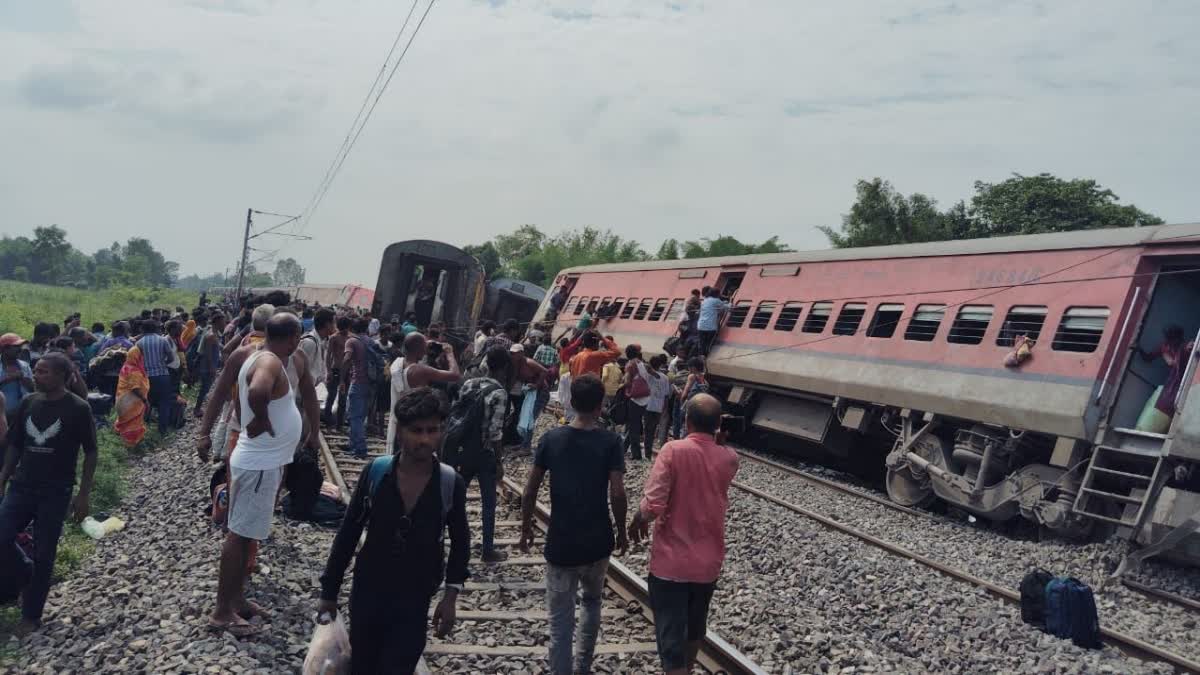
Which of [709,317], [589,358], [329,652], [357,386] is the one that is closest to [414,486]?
[329,652]

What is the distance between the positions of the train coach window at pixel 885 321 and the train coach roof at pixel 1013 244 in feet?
2.81

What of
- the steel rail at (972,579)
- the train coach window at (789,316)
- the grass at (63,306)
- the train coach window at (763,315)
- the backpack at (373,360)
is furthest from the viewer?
the grass at (63,306)

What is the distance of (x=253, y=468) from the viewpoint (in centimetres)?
488

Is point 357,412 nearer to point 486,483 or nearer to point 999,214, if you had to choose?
point 486,483

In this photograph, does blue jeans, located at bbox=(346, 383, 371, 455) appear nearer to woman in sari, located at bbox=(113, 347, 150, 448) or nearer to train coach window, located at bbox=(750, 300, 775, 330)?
woman in sari, located at bbox=(113, 347, 150, 448)

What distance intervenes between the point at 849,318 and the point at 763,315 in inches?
86.5

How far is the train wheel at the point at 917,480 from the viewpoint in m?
11.7

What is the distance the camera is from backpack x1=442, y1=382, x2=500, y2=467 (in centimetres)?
675

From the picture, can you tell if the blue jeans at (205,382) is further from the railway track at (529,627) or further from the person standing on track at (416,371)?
the railway track at (529,627)

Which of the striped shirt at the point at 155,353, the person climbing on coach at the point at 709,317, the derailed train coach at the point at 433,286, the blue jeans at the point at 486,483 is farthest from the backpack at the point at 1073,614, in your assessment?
the derailed train coach at the point at 433,286

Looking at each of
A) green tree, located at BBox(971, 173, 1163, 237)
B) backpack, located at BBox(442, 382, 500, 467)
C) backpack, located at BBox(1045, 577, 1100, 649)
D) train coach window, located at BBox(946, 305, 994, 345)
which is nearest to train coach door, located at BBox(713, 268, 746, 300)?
train coach window, located at BBox(946, 305, 994, 345)

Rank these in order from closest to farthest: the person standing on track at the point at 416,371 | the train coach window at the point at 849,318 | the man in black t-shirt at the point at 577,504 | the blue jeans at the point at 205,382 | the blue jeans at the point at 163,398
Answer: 1. the man in black t-shirt at the point at 577,504
2. the person standing on track at the point at 416,371
3. the blue jeans at the point at 163,398
4. the blue jeans at the point at 205,382
5. the train coach window at the point at 849,318

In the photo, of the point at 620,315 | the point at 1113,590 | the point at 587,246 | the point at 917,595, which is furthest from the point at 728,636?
the point at 587,246

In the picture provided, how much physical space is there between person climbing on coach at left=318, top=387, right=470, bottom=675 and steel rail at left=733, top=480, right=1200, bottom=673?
5.74m
